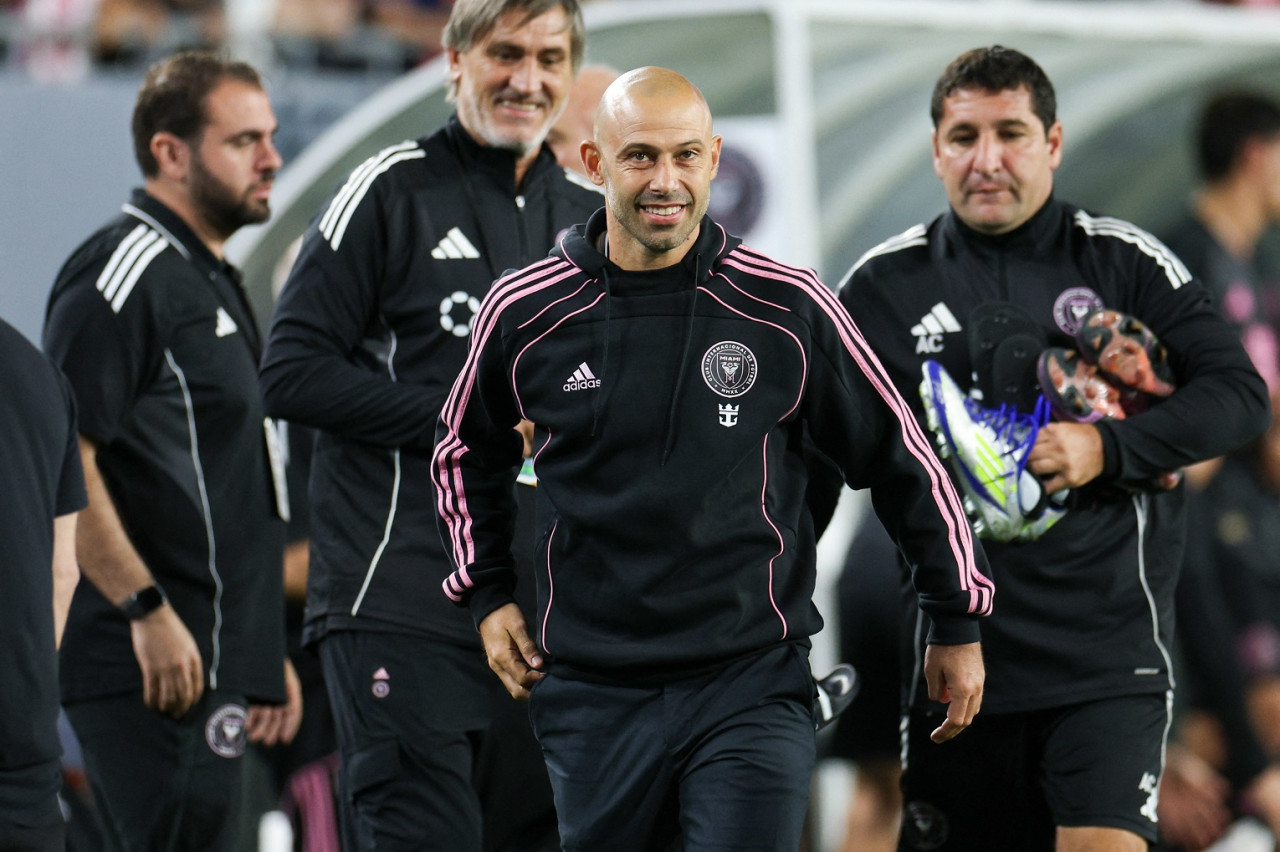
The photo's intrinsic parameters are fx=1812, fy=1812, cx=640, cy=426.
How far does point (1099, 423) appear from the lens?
435 cm

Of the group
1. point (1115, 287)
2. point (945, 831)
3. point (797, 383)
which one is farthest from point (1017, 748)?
point (797, 383)

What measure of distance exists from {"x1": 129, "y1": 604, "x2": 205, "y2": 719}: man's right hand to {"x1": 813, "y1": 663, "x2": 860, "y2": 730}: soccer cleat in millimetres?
1729

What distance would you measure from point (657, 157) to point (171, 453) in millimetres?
1999

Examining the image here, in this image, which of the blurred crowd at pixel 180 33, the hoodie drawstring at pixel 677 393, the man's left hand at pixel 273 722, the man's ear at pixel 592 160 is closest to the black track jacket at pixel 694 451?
the hoodie drawstring at pixel 677 393

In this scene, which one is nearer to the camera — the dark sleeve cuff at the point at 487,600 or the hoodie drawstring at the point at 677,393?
the hoodie drawstring at the point at 677,393

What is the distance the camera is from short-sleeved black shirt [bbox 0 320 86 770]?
354 centimetres

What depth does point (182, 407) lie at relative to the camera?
192 inches

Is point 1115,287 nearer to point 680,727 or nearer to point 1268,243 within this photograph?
point 680,727

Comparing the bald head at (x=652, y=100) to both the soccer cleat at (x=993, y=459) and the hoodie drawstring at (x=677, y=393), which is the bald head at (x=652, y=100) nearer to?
the hoodie drawstring at (x=677, y=393)

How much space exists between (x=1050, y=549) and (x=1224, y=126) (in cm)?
435

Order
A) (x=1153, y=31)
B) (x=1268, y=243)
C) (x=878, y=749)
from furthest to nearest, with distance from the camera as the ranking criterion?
(x=1268, y=243) < (x=1153, y=31) < (x=878, y=749)

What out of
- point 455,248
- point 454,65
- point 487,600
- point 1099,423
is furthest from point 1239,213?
point 487,600

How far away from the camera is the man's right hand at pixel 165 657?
4680mm

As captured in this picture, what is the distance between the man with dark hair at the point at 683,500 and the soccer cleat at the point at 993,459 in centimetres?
72
